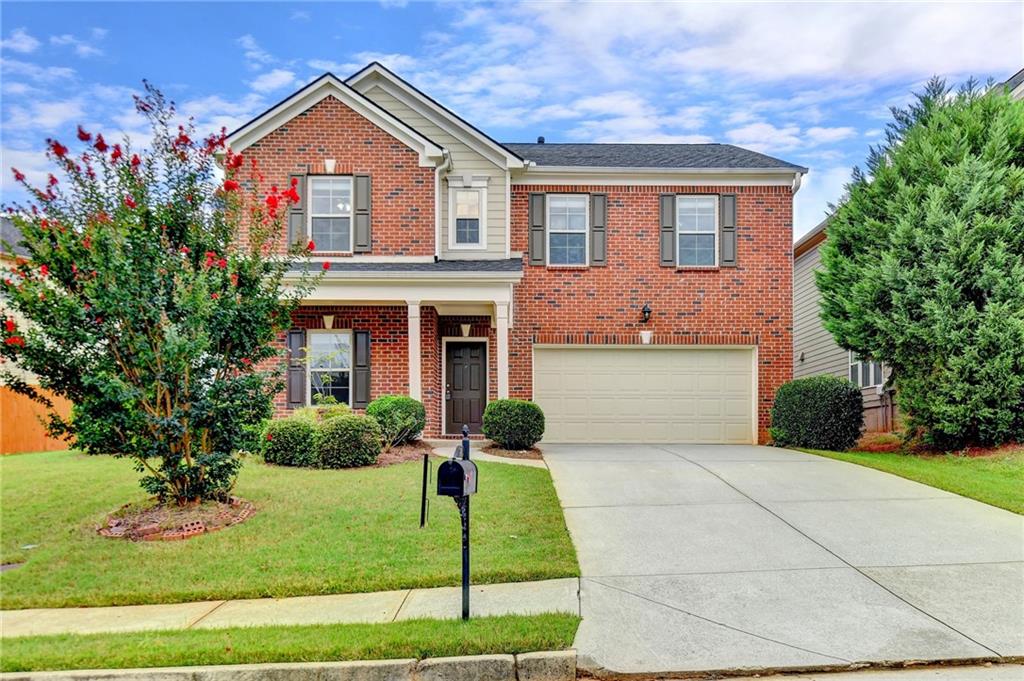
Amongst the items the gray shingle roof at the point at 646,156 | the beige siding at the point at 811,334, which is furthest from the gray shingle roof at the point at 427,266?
the beige siding at the point at 811,334

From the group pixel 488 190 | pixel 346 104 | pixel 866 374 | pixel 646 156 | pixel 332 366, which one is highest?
pixel 346 104

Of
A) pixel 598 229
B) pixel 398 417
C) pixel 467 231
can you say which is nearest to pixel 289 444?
pixel 398 417

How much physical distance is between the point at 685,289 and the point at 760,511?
833cm

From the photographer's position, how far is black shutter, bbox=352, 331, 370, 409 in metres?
15.5

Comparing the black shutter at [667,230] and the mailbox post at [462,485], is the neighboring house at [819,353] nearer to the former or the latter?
the black shutter at [667,230]

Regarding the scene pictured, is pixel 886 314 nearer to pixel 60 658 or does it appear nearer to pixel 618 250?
pixel 618 250

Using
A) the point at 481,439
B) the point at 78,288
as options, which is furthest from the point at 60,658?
the point at 481,439

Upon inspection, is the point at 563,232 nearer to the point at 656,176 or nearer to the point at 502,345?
the point at 656,176

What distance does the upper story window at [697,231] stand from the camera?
653 inches

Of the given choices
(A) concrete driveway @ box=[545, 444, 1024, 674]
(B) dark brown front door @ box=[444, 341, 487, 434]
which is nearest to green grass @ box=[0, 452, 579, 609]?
(A) concrete driveway @ box=[545, 444, 1024, 674]

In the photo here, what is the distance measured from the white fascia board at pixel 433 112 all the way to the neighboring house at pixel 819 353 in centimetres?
717

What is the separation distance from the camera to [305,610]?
239 inches

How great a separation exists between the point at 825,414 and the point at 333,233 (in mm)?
9937

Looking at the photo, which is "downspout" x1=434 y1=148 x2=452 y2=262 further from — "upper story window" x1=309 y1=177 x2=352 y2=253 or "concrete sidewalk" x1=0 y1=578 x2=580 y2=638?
"concrete sidewalk" x1=0 y1=578 x2=580 y2=638
